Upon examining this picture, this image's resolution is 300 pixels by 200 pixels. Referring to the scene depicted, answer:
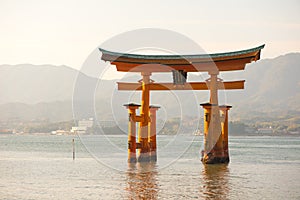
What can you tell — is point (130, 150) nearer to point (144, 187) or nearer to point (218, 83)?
point (218, 83)

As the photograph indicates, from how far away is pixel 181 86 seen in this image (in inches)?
1409

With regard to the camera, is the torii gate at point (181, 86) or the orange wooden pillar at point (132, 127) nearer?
the torii gate at point (181, 86)

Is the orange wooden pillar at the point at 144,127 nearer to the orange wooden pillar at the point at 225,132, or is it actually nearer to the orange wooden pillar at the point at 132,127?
the orange wooden pillar at the point at 132,127

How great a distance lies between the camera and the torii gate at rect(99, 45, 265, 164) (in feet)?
109

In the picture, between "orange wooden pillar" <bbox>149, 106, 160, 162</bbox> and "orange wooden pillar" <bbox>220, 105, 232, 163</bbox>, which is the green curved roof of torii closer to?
"orange wooden pillar" <bbox>149, 106, 160, 162</bbox>

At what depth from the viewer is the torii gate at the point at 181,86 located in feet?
109

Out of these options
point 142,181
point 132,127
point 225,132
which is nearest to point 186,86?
point 225,132

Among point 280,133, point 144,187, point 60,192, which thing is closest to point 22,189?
point 60,192

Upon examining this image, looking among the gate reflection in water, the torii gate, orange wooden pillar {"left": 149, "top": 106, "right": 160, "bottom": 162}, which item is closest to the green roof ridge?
the torii gate

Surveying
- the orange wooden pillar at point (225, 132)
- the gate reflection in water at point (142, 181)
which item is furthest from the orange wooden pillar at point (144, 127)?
the orange wooden pillar at point (225, 132)

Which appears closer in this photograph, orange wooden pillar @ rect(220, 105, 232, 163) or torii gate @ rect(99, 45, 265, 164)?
torii gate @ rect(99, 45, 265, 164)

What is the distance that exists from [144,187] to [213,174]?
7.25 meters

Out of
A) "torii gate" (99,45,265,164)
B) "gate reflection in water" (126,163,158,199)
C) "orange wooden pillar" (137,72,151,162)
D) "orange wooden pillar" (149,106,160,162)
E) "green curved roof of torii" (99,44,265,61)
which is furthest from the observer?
"orange wooden pillar" (149,106,160,162)

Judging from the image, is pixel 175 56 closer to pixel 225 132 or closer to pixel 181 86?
pixel 181 86
